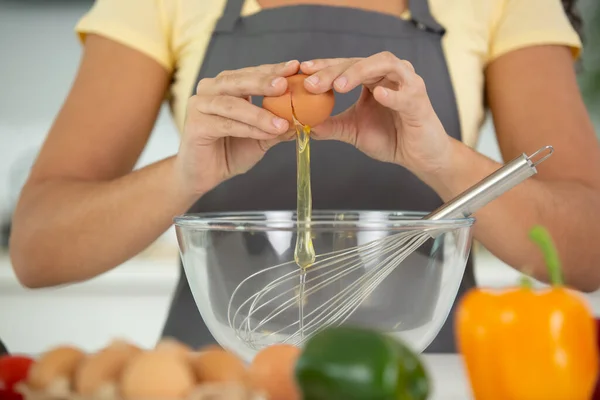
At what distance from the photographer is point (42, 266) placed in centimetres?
93

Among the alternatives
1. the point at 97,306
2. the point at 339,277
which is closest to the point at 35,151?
the point at 97,306

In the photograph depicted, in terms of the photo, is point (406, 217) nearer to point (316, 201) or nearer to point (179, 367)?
Answer: point (316, 201)

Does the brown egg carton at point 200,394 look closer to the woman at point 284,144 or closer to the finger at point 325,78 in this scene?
the finger at point 325,78

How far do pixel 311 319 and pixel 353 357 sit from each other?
255mm

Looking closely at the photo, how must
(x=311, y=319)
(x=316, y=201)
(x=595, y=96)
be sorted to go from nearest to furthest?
(x=311, y=319) < (x=316, y=201) < (x=595, y=96)

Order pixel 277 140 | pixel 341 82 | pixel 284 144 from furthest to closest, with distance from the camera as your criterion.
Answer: pixel 284 144, pixel 277 140, pixel 341 82

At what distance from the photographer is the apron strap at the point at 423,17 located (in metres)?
1.01

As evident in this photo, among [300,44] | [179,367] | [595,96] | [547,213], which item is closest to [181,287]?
[300,44]

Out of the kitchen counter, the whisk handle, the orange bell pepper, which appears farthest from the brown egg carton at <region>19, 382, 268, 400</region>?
the kitchen counter

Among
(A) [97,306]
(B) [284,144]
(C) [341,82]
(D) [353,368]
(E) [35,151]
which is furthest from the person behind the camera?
(E) [35,151]

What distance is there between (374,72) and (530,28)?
456 mm

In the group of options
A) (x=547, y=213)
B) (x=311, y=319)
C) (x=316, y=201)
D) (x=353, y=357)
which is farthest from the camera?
(x=316, y=201)

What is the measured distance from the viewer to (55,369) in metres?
0.35

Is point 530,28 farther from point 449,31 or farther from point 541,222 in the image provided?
point 541,222
